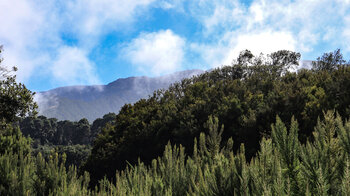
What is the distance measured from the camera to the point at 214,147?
4082 millimetres

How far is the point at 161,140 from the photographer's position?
16531mm

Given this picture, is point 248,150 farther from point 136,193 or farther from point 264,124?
point 136,193

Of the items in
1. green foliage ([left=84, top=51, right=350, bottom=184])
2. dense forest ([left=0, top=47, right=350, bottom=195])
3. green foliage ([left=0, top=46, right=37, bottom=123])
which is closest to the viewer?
dense forest ([left=0, top=47, right=350, bottom=195])

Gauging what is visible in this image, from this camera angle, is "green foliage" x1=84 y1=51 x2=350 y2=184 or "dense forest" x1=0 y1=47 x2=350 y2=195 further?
"green foliage" x1=84 y1=51 x2=350 y2=184

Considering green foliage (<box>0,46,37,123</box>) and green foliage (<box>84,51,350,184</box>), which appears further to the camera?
green foliage (<box>0,46,37,123</box>)

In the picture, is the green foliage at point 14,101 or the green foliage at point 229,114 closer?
the green foliage at point 229,114

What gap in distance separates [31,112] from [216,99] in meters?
13.3

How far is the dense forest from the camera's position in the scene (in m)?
2.40

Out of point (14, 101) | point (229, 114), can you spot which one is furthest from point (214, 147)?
point (14, 101)

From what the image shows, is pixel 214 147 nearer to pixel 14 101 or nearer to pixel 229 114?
pixel 229 114

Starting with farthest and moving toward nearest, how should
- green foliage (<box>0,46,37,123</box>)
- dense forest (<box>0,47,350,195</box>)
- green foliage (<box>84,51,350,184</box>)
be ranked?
1. green foliage (<box>0,46,37,123</box>)
2. green foliage (<box>84,51,350,184</box>)
3. dense forest (<box>0,47,350,195</box>)

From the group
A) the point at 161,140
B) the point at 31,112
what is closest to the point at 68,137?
the point at 31,112

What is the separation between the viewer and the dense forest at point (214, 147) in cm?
240

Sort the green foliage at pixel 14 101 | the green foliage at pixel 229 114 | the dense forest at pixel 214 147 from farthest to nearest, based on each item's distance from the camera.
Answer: the green foliage at pixel 14 101 < the green foliage at pixel 229 114 < the dense forest at pixel 214 147
